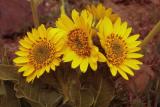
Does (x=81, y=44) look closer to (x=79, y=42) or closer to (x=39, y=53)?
(x=79, y=42)

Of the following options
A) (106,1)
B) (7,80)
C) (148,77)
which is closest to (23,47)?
(7,80)

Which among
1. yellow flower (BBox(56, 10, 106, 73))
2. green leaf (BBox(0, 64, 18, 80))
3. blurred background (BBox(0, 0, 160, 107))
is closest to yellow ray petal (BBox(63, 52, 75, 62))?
yellow flower (BBox(56, 10, 106, 73))

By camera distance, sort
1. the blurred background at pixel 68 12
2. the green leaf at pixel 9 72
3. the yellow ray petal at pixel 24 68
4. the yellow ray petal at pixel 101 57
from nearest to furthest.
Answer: the yellow ray petal at pixel 101 57, the yellow ray petal at pixel 24 68, the green leaf at pixel 9 72, the blurred background at pixel 68 12

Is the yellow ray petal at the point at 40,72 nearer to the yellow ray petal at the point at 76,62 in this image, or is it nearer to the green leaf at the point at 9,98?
the yellow ray petal at the point at 76,62

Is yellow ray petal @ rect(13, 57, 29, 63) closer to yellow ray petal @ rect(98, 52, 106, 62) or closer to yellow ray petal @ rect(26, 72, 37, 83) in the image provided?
yellow ray petal @ rect(26, 72, 37, 83)

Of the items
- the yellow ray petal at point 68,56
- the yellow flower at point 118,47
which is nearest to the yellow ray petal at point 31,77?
the yellow ray petal at point 68,56

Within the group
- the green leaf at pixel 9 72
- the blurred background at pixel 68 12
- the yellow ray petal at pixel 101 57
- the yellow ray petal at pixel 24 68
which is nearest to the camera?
the yellow ray petal at pixel 101 57

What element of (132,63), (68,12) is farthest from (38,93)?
(68,12)

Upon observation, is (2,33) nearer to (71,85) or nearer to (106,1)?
(106,1)
